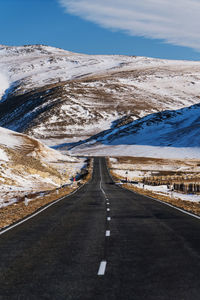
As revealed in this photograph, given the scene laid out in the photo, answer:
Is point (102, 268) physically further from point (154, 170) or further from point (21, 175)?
point (154, 170)

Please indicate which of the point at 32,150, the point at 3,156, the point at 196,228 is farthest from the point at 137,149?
the point at 196,228

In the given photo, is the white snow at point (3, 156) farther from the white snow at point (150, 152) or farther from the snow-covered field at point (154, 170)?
the white snow at point (150, 152)

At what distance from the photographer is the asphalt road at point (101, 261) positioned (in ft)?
25.7

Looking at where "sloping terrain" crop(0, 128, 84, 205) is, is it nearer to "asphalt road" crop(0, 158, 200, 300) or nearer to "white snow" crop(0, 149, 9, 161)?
"white snow" crop(0, 149, 9, 161)

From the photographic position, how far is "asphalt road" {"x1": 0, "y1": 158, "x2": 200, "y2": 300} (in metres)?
7.84

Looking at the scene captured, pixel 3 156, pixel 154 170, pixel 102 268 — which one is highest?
pixel 154 170

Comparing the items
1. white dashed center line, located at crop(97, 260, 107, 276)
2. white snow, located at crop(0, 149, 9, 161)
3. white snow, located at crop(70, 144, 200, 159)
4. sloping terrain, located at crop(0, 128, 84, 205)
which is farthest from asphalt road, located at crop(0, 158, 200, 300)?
white snow, located at crop(70, 144, 200, 159)

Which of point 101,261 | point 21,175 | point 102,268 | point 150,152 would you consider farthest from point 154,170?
point 102,268

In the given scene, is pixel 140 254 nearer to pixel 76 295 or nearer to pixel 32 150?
pixel 76 295

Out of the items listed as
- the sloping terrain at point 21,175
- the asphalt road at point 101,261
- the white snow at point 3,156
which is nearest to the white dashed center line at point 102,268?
the asphalt road at point 101,261

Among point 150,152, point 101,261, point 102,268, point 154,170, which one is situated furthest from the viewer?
point 150,152

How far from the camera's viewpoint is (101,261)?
34.3 ft

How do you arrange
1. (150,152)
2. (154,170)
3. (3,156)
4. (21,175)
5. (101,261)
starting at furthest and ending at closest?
1. (150,152)
2. (154,170)
3. (3,156)
4. (21,175)
5. (101,261)

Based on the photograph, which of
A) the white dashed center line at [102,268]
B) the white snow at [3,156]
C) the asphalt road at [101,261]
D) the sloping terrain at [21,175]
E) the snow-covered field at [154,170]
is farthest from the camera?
the snow-covered field at [154,170]
